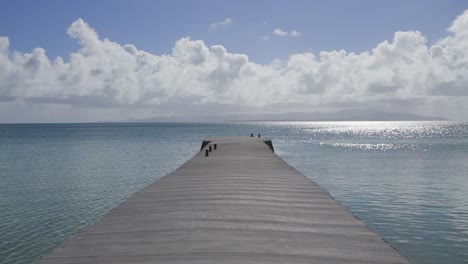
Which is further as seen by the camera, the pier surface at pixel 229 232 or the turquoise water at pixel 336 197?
the turquoise water at pixel 336 197

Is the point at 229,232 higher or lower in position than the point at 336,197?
higher

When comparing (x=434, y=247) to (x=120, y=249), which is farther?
(x=434, y=247)

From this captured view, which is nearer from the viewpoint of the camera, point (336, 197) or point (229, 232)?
point (229, 232)

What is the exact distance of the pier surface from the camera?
6031 millimetres

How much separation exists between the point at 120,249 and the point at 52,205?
748 inches

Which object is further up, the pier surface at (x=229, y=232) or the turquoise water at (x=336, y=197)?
the pier surface at (x=229, y=232)

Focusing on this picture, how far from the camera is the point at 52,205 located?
22938 mm

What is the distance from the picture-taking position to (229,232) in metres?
7.35

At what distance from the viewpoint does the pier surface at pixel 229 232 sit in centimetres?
603

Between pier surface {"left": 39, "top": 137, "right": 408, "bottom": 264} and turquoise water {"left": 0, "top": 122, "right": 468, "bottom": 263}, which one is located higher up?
pier surface {"left": 39, "top": 137, "right": 408, "bottom": 264}

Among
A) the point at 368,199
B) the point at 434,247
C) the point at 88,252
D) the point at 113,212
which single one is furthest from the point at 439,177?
the point at 88,252

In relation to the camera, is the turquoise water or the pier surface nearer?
the pier surface

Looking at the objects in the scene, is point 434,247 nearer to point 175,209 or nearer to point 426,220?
point 426,220

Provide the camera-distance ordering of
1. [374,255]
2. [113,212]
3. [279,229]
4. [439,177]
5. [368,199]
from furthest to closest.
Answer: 1. [439,177]
2. [368,199]
3. [113,212]
4. [279,229]
5. [374,255]
